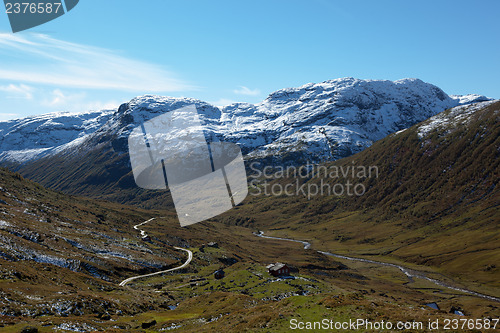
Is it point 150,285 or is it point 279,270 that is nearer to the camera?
point 279,270

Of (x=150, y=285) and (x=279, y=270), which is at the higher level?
(x=150, y=285)

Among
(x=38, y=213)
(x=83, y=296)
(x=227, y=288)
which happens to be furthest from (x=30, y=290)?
(x=38, y=213)

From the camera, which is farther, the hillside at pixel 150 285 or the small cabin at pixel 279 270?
the small cabin at pixel 279 270

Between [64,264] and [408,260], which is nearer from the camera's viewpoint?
[64,264]

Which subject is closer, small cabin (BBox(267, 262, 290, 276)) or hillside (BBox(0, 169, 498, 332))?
hillside (BBox(0, 169, 498, 332))

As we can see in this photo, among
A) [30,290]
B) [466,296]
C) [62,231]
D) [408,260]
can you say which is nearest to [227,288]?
[30,290]

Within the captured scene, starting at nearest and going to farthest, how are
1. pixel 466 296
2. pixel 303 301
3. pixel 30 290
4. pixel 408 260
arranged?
1. pixel 303 301
2. pixel 30 290
3. pixel 466 296
4. pixel 408 260

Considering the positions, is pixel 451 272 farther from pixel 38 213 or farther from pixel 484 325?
pixel 38 213

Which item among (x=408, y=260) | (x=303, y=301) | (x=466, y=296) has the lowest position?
(x=408, y=260)

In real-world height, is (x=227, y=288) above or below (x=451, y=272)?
above

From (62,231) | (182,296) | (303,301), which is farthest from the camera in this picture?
(62,231)
